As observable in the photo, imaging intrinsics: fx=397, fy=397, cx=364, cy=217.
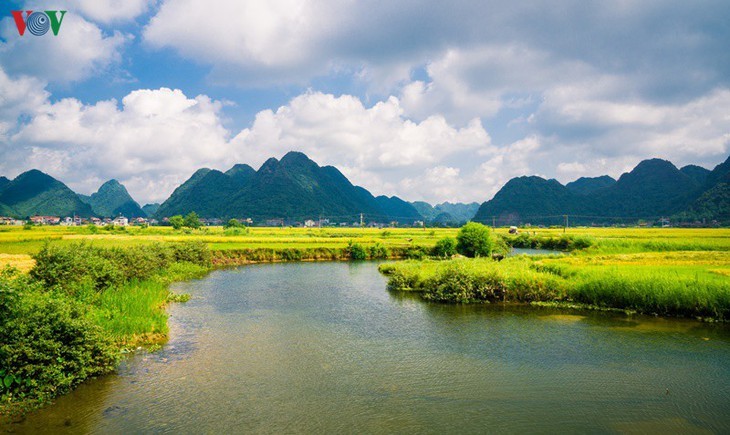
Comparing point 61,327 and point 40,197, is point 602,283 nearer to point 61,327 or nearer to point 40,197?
point 61,327

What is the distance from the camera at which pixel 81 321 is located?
12648 mm

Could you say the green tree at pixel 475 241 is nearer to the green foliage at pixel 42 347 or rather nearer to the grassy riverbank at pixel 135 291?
the grassy riverbank at pixel 135 291

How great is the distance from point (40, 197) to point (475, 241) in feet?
676

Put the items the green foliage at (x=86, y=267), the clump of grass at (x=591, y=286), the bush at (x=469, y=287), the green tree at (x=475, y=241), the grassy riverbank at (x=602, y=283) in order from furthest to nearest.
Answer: the green tree at (x=475, y=241), the bush at (x=469, y=287), the grassy riverbank at (x=602, y=283), the clump of grass at (x=591, y=286), the green foliage at (x=86, y=267)

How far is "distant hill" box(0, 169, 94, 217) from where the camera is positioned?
555ft

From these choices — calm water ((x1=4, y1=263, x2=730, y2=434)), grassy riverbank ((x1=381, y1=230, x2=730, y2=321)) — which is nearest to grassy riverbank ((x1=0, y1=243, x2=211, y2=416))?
calm water ((x1=4, y1=263, x2=730, y2=434))

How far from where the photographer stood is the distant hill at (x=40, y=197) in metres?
169

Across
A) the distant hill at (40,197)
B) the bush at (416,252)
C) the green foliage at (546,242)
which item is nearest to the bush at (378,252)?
the bush at (416,252)

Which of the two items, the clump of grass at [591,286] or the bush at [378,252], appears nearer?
the clump of grass at [591,286]

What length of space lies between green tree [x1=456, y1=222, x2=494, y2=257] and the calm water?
92.3 ft

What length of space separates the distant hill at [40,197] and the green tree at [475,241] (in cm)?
18277

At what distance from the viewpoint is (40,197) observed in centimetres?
17912

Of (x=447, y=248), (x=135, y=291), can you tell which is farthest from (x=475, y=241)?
(x=135, y=291)

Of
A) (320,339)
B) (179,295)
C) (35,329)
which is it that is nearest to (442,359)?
(320,339)
